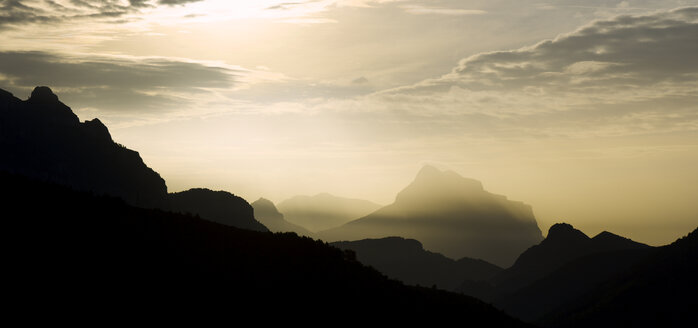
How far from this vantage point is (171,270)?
35.6 metres

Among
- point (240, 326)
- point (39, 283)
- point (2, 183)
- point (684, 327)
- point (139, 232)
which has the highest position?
point (2, 183)

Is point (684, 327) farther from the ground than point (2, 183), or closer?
closer

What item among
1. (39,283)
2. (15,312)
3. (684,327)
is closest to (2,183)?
(39,283)

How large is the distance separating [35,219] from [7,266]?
6039 millimetres

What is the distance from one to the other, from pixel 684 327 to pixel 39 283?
7322 inches

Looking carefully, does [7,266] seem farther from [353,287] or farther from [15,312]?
[353,287]

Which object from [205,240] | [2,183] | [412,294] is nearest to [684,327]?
[412,294]

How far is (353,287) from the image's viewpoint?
4241cm

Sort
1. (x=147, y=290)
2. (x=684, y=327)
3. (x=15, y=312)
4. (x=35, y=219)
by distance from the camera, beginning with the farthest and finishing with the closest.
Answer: (x=684, y=327), (x=35, y=219), (x=147, y=290), (x=15, y=312)

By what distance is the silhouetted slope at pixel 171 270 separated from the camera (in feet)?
98.9

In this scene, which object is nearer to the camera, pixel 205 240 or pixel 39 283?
pixel 39 283

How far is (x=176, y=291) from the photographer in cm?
3369

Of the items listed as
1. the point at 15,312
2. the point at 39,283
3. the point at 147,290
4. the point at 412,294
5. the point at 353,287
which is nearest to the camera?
the point at 15,312

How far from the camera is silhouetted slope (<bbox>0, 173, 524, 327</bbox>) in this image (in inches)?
1187
